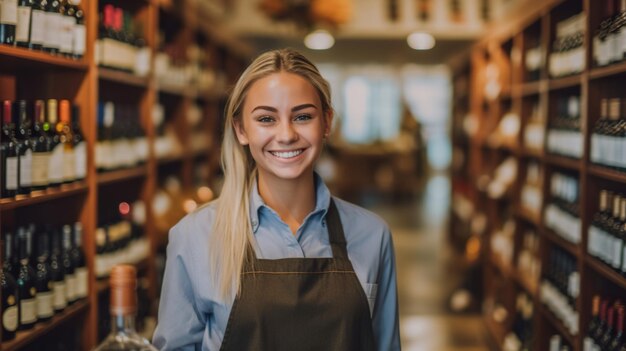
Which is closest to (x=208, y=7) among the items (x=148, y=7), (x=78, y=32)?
(x=148, y=7)

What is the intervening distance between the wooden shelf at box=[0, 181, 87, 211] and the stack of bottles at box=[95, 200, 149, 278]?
55 centimetres

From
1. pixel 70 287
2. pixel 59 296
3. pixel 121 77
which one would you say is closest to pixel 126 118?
pixel 121 77

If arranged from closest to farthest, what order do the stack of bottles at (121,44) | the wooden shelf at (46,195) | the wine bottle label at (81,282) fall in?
the wooden shelf at (46,195), the wine bottle label at (81,282), the stack of bottles at (121,44)

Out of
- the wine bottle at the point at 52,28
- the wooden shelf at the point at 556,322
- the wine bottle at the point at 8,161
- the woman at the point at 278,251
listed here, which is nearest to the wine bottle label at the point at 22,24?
the wine bottle at the point at 52,28

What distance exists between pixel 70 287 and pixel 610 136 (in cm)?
235

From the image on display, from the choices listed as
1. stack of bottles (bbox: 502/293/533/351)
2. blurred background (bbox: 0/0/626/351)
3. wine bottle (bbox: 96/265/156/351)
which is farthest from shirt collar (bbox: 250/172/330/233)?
stack of bottles (bbox: 502/293/533/351)

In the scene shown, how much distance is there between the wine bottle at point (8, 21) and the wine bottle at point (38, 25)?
0.15 meters

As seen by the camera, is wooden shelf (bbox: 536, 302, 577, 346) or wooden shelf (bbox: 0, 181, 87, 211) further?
wooden shelf (bbox: 536, 302, 577, 346)

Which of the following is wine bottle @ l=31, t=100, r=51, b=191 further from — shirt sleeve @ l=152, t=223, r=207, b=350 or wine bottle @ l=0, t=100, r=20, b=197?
shirt sleeve @ l=152, t=223, r=207, b=350

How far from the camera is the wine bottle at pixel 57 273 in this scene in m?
3.17

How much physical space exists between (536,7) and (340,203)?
307 centimetres

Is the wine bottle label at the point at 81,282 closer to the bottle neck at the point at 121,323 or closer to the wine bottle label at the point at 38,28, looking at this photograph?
the wine bottle label at the point at 38,28

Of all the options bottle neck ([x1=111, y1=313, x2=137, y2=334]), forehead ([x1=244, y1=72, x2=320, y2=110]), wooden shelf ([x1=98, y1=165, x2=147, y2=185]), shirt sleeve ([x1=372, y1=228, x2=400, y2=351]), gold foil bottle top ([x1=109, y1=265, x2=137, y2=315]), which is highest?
forehead ([x1=244, y1=72, x2=320, y2=110])

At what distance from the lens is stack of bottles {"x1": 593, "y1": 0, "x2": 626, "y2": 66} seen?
302cm
